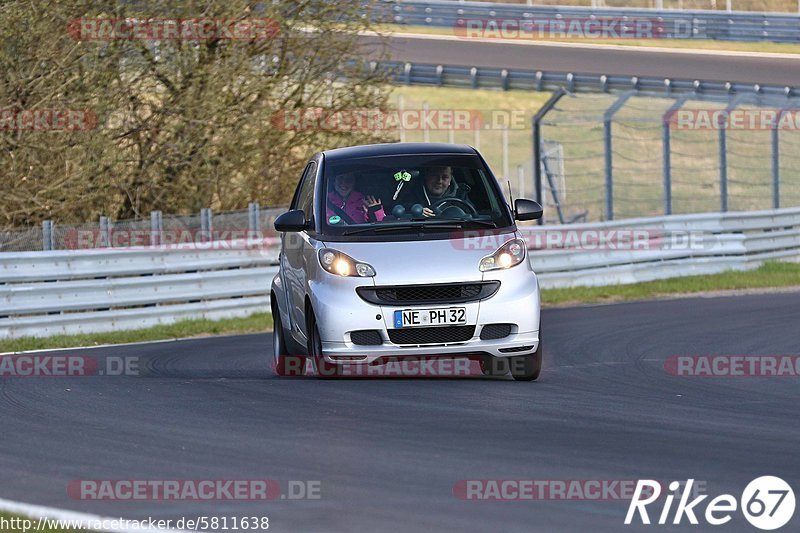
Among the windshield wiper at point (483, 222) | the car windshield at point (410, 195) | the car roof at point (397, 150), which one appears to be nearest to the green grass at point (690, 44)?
the car roof at point (397, 150)

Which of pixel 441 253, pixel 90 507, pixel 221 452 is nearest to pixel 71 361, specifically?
pixel 441 253

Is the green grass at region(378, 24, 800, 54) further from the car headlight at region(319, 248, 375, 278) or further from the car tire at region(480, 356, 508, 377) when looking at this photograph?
the car headlight at region(319, 248, 375, 278)

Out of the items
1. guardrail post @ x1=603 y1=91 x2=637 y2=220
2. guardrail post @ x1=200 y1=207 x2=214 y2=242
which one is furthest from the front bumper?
guardrail post @ x1=603 y1=91 x2=637 y2=220

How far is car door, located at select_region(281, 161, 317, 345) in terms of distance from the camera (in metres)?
11.0

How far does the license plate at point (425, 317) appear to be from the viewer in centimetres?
1005

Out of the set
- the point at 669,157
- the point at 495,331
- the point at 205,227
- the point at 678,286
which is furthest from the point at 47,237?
the point at 669,157

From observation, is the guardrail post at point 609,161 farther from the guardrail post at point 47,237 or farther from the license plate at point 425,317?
the license plate at point 425,317

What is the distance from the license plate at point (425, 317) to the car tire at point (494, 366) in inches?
31.2

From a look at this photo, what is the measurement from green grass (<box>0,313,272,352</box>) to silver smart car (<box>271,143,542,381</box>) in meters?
5.40

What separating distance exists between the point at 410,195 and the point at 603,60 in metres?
35.9

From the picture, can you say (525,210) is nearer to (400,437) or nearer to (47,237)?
(400,437)

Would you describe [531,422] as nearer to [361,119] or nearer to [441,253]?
[441,253]

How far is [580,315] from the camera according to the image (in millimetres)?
17547

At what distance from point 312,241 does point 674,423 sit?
350cm
